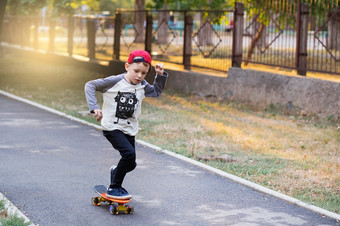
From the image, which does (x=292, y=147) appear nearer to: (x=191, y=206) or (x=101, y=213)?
(x=191, y=206)

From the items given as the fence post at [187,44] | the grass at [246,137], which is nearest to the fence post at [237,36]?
the grass at [246,137]

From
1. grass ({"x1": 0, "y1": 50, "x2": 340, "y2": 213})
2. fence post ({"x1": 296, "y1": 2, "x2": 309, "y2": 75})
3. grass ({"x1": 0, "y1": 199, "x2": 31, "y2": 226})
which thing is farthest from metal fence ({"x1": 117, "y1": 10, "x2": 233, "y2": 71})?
grass ({"x1": 0, "y1": 199, "x2": 31, "y2": 226})

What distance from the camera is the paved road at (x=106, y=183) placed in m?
6.27

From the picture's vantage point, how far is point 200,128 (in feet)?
37.4

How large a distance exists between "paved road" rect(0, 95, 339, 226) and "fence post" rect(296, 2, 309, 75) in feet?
18.5

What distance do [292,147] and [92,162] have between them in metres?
3.22

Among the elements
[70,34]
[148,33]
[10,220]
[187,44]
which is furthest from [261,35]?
[10,220]

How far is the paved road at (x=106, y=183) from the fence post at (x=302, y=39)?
18.5ft

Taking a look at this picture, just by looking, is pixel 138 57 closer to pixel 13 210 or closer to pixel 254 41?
pixel 13 210

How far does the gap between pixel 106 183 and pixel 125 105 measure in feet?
5.20

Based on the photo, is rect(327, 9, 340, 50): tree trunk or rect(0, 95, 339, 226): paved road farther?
rect(327, 9, 340, 50): tree trunk

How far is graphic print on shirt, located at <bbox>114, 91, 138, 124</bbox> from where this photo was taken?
6305 mm

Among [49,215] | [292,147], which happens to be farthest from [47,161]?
[292,147]

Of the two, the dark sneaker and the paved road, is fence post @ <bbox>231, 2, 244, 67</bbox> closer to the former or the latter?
the paved road
